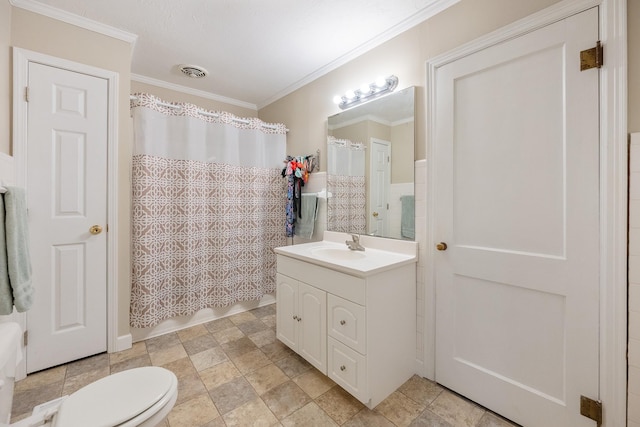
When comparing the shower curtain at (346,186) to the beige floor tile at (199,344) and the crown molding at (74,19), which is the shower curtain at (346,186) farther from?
the crown molding at (74,19)

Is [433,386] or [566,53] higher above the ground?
[566,53]

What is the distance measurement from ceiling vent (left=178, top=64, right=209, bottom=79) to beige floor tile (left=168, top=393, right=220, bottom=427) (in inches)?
99.5

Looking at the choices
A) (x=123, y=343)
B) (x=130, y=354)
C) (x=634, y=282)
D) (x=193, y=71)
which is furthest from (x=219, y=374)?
(x=193, y=71)

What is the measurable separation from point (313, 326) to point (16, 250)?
144 cm

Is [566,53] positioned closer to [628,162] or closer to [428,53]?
[628,162]

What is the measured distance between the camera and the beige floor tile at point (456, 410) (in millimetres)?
1381

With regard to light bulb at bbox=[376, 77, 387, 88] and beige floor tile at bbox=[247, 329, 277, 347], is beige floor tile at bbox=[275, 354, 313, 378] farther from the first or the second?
light bulb at bbox=[376, 77, 387, 88]

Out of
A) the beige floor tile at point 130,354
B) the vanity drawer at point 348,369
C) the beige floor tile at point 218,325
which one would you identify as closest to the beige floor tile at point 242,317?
the beige floor tile at point 218,325

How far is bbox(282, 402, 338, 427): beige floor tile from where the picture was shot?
4.47 feet

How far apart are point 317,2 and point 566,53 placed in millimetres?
1325

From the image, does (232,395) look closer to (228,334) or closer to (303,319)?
(303,319)

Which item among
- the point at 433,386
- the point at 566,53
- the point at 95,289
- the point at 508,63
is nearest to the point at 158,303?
the point at 95,289

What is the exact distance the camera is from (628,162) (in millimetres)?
1073

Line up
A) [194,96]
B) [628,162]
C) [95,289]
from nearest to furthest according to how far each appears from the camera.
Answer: [628,162], [95,289], [194,96]
